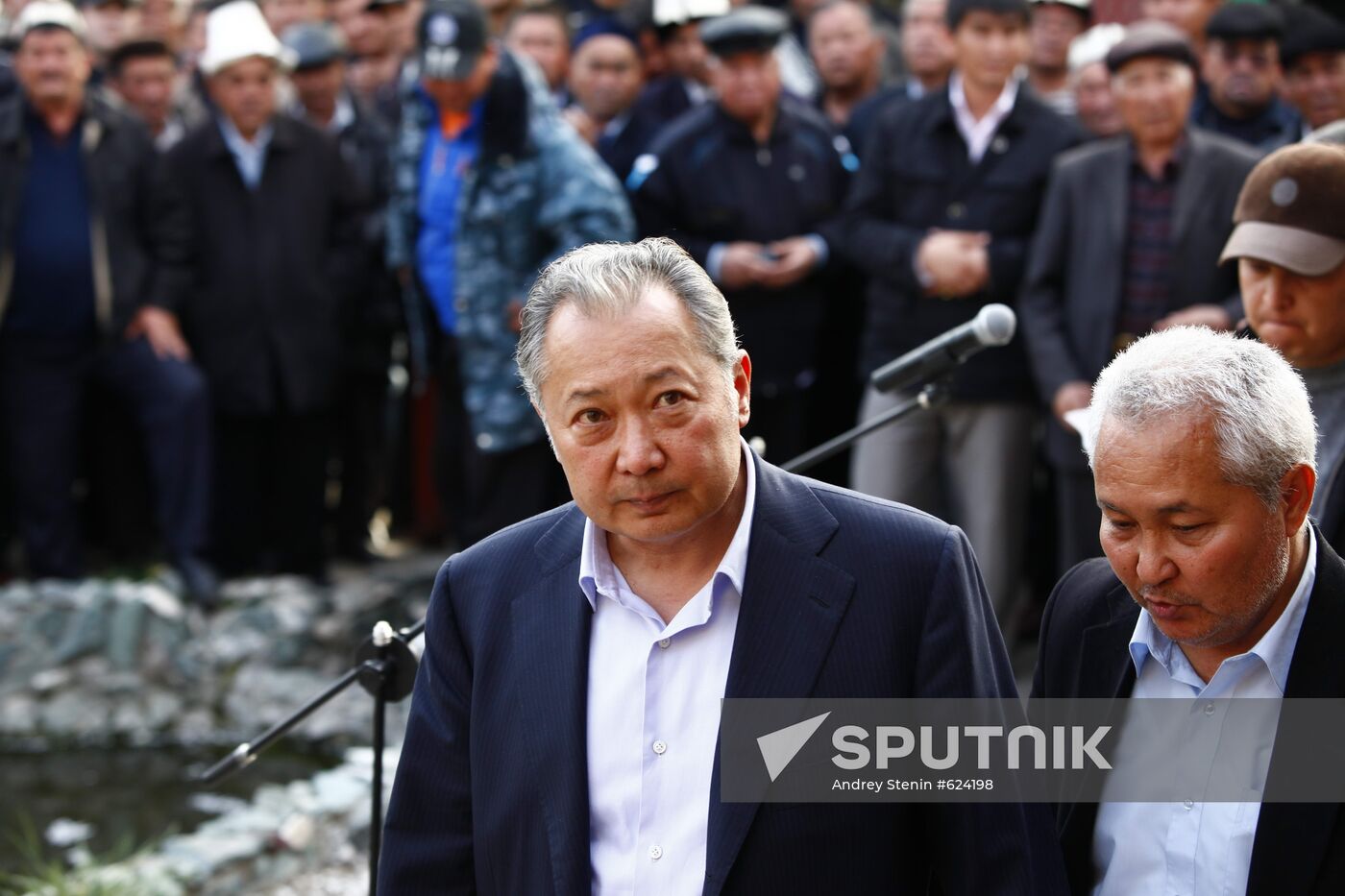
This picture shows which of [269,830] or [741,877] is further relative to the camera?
[269,830]

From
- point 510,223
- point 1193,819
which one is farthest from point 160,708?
point 1193,819

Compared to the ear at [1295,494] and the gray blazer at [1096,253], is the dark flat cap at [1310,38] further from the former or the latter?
the ear at [1295,494]

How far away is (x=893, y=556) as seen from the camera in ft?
8.86

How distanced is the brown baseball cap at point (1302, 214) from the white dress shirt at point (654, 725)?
1400 millimetres

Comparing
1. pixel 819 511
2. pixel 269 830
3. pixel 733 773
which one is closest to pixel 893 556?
pixel 819 511

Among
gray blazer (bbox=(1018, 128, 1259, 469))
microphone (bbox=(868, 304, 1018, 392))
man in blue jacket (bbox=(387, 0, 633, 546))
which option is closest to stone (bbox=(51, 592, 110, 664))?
man in blue jacket (bbox=(387, 0, 633, 546))

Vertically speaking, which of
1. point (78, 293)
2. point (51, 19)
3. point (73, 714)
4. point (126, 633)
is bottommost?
point (73, 714)

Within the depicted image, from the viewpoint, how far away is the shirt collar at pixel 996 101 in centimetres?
639

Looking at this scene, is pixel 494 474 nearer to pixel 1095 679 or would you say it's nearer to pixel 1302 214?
pixel 1302 214

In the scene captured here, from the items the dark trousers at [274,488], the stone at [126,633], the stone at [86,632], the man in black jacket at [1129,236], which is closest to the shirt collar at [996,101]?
the man in black jacket at [1129,236]

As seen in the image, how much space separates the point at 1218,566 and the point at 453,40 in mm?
4823

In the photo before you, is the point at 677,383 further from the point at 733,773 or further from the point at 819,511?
the point at 733,773

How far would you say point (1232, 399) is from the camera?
2561 mm

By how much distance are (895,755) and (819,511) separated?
415 millimetres
